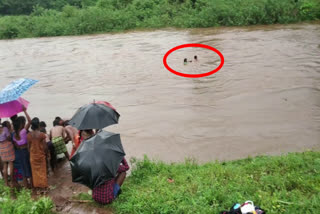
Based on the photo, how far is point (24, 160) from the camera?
15.5 feet

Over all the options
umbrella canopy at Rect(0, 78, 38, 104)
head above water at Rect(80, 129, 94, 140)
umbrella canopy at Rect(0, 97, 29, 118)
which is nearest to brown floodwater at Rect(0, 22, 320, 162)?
head above water at Rect(80, 129, 94, 140)

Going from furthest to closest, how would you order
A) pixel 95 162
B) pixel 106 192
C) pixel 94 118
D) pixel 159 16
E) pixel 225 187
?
pixel 159 16
pixel 94 118
pixel 106 192
pixel 225 187
pixel 95 162

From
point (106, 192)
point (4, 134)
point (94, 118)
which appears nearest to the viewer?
point (106, 192)

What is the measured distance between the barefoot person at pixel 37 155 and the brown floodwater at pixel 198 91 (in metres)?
1.91

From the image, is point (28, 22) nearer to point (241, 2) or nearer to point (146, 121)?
point (241, 2)

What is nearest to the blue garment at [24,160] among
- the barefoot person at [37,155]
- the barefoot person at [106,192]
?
the barefoot person at [37,155]

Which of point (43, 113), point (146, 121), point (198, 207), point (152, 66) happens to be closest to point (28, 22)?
point (152, 66)

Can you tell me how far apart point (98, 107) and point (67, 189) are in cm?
137

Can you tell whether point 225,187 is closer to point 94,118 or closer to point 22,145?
point 94,118

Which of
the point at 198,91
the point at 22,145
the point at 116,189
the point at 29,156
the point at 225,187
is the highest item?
the point at 22,145

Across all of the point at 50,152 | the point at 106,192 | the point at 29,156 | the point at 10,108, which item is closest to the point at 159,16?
the point at 50,152

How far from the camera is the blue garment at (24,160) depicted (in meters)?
4.70

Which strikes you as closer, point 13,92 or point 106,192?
point 106,192

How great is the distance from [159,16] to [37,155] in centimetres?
2252
